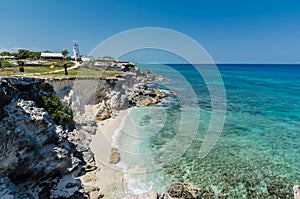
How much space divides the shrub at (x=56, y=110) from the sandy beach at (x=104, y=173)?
3022 mm

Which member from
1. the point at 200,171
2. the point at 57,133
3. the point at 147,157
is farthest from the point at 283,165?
the point at 57,133

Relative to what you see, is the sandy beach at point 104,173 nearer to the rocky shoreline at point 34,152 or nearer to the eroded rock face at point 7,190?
the rocky shoreline at point 34,152

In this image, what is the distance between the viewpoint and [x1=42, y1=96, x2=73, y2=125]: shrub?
14.1 m

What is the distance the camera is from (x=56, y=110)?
14555 millimetres

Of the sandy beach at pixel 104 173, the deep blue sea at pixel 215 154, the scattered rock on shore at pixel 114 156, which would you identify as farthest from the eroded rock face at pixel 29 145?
the deep blue sea at pixel 215 154

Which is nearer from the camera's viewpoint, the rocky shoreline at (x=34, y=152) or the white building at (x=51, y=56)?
the rocky shoreline at (x=34, y=152)

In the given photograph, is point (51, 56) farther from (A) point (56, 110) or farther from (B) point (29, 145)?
(B) point (29, 145)

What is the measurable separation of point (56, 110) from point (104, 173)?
20.1 feet

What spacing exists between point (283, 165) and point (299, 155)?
2.94 m

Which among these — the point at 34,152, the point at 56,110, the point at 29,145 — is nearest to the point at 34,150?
the point at 34,152

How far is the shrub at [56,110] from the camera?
46.3 ft

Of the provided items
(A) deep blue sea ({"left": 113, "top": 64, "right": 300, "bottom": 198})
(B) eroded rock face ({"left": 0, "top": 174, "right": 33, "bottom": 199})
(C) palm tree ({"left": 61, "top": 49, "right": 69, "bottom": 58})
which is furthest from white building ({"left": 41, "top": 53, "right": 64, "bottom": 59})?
(B) eroded rock face ({"left": 0, "top": 174, "right": 33, "bottom": 199})

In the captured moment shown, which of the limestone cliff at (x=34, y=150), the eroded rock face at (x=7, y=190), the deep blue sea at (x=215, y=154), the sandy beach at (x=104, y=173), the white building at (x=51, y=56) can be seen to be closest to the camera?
the eroded rock face at (x=7, y=190)

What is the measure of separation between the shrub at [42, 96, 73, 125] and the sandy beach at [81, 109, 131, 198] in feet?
9.91
